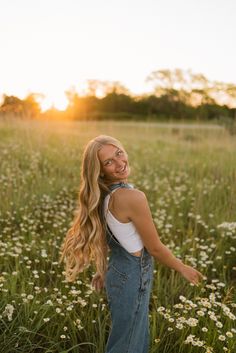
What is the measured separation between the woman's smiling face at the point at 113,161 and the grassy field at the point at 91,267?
1.00 meters

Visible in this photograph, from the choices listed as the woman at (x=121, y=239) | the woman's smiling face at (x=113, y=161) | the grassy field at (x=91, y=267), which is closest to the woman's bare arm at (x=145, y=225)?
the woman at (x=121, y=239)

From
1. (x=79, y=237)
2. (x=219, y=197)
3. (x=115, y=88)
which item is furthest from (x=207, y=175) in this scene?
(x=115, y=88)

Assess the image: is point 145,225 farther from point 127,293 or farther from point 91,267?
point 91,267

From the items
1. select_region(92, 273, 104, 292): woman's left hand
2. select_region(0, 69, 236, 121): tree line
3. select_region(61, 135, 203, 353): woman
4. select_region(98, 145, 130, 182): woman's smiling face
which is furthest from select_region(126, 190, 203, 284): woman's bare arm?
select_region(0, 69, 236, 121): tree line

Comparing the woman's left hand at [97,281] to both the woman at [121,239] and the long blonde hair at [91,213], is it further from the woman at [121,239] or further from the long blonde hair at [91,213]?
the woman at [121,239]

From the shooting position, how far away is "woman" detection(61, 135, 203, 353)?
2396mm

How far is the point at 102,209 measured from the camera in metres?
2.56

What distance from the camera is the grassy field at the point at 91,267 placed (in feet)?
10.1

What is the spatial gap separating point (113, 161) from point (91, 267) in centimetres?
194

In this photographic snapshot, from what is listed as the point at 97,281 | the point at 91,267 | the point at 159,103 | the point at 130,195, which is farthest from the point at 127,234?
the point at 159,103

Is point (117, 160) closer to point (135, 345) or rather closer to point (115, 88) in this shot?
point (135, 345)

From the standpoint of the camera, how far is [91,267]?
13.9 ft

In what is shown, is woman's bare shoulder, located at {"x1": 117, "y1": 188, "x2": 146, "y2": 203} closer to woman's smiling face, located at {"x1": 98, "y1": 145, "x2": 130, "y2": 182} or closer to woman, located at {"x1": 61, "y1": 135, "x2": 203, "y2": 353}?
woman, located at {"x1": 61, "y1": 135, "x2": 203, "y2": 353}

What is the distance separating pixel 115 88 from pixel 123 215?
56.5 m
